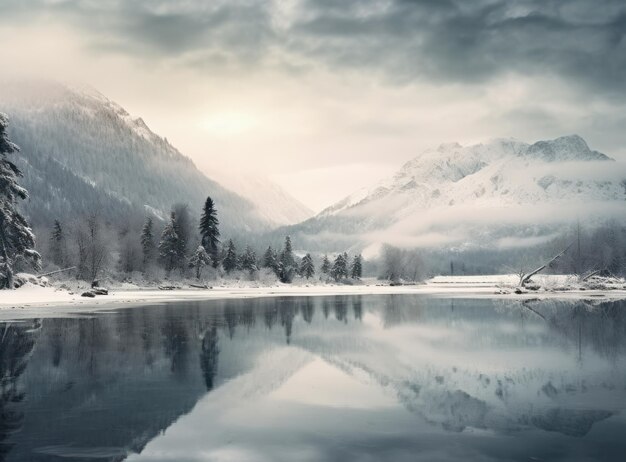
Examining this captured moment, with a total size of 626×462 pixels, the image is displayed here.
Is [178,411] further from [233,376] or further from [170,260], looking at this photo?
[170,260]

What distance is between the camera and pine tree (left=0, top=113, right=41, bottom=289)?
5372 cm

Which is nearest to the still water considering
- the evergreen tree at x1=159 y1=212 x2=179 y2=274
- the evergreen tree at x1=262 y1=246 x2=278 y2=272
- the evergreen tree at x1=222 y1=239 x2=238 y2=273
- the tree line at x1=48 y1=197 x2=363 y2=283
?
the tree line at x1=48 y1=197 x2=363 y2=283

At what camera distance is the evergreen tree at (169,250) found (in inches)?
4397

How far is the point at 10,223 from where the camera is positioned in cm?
5459

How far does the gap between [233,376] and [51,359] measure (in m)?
7.28

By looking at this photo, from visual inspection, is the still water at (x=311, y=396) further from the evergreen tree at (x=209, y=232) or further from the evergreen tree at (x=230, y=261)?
the evergreen tree at (x=230, y=261)

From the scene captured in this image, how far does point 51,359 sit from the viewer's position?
65.9ft

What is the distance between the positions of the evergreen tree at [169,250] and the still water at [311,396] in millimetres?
84348

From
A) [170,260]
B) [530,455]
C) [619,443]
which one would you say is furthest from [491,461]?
[170,260]

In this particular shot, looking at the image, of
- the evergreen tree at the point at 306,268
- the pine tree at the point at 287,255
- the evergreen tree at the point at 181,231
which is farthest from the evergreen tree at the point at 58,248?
the evergreen tree at the point at 306,268

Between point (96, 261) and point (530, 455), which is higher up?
point (96, 261)

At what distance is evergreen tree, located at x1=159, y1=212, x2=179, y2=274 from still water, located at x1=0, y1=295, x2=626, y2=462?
8435 centimetres

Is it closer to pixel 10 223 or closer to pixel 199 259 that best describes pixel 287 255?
pixel 199 259

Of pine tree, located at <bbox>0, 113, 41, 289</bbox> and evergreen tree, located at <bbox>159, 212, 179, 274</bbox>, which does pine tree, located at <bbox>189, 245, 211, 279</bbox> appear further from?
pine tree, located at <bbox>0, 113, 41, 289</bbox>
